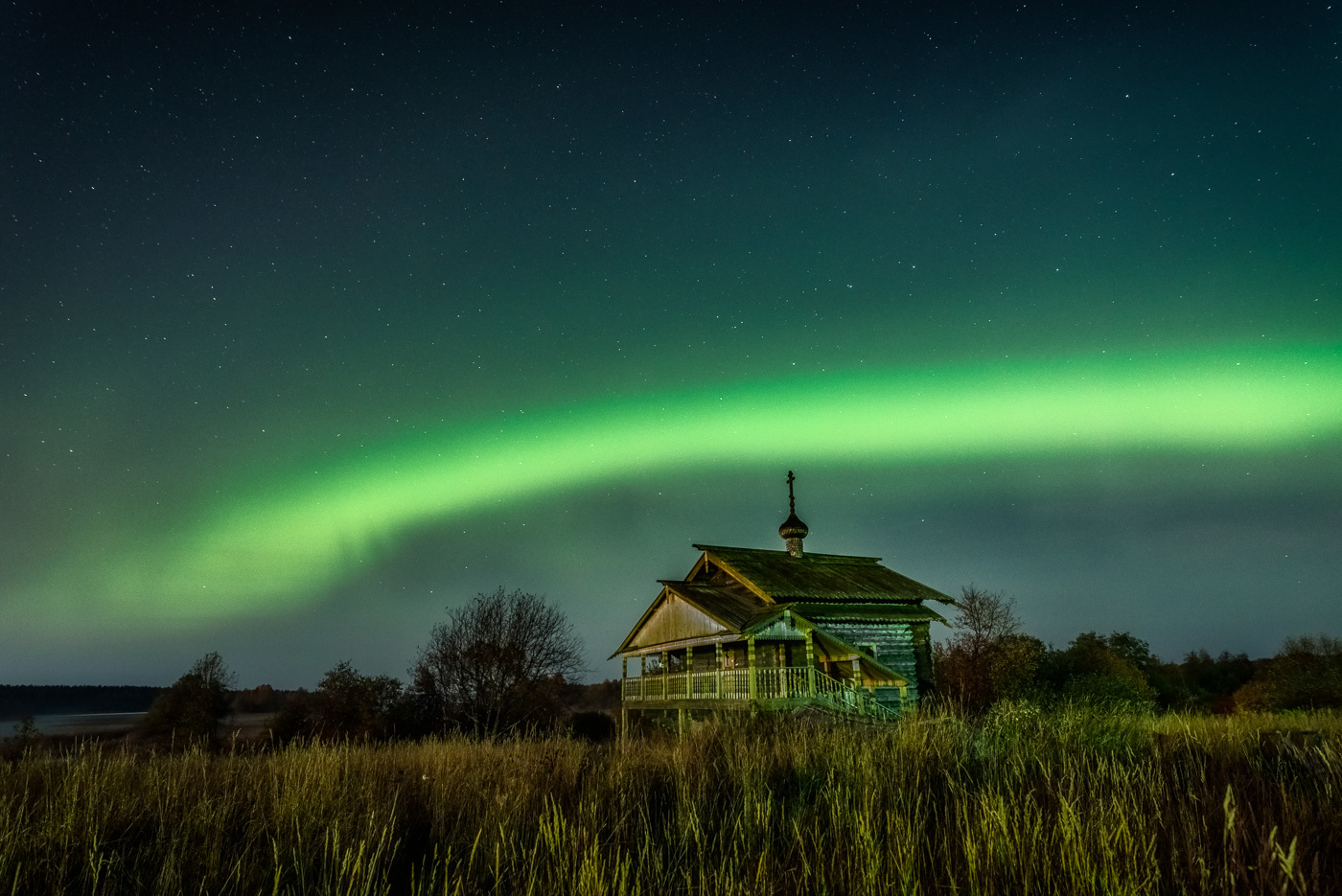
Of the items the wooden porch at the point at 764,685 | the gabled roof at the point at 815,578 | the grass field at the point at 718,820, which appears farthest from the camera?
the gabled roof at the point at 815,578

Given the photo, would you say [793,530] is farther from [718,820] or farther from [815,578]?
[718,820]

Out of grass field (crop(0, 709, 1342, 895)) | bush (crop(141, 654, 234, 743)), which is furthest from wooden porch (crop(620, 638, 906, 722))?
bush (crop(141, 654, 234, 743))

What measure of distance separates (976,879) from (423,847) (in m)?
4.47

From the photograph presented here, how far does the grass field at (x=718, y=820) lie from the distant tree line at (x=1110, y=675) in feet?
68.0

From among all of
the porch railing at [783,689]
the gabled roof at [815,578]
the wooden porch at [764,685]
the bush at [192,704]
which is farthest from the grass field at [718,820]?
the bush at [192,704]

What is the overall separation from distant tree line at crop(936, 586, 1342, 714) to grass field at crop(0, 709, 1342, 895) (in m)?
20.7

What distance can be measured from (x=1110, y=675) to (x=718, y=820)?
114ft

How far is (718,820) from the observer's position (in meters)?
6.11

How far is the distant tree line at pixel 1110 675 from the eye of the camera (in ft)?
91.6

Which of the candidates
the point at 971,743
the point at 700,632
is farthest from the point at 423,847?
the point at 700,632

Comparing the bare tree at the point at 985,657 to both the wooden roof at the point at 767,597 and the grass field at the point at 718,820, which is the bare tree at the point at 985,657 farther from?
the grass field at the point at 718,820

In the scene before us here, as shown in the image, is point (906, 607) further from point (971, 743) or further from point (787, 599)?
point (971, 743)

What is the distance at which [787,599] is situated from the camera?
1044 inches

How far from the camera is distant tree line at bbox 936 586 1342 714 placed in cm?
2791
